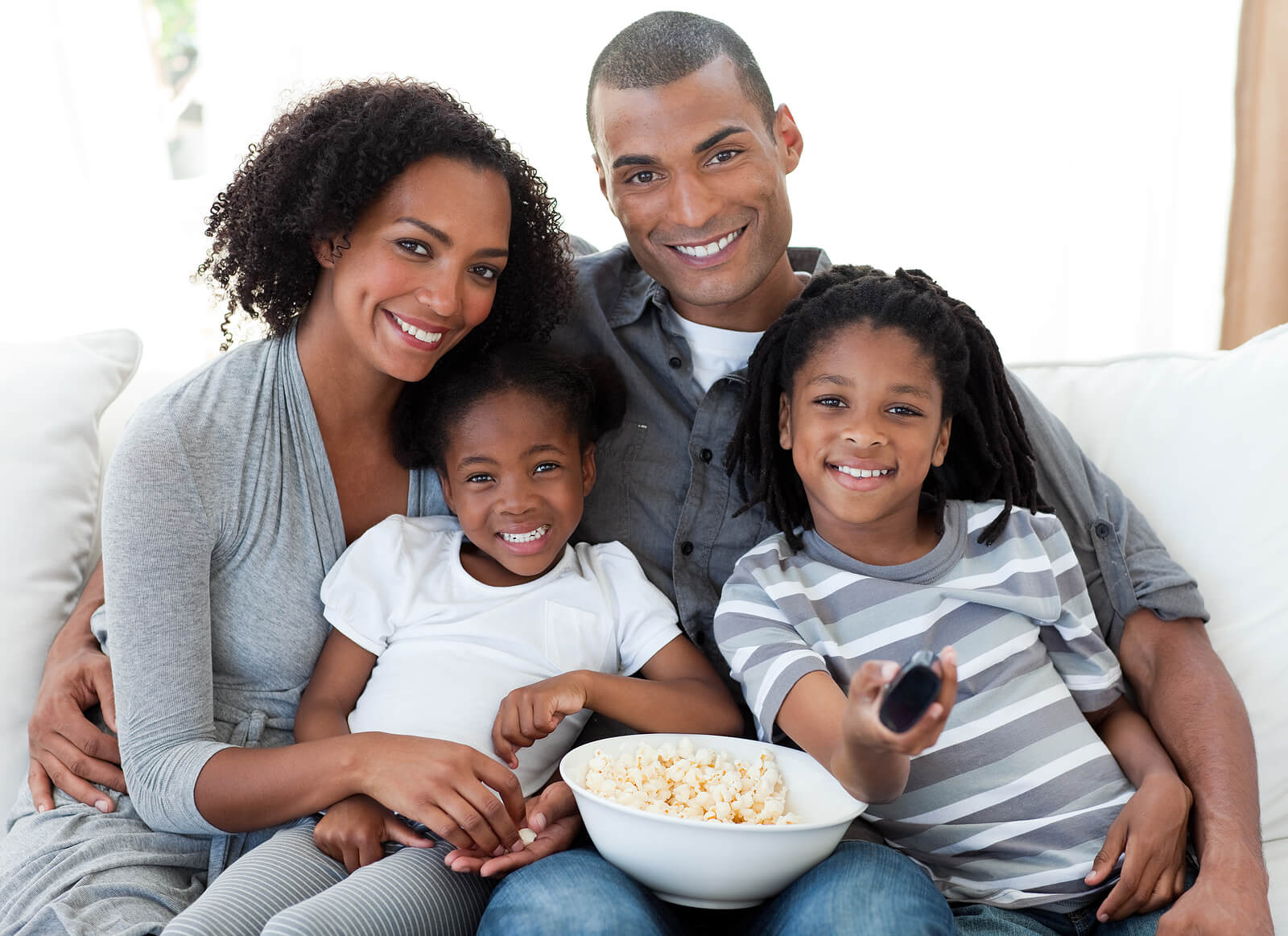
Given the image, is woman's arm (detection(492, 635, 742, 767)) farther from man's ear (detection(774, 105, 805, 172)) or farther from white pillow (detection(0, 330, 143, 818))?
man's ear (detection(774, 105, 805, 172))

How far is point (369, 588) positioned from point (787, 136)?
39.0 inches

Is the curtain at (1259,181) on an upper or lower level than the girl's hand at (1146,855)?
upper

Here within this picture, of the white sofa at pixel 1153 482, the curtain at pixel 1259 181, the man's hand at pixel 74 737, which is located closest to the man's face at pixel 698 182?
the white sofa at pixel 1153 482

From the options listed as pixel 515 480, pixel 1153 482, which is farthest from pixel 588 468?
pixel 1153 482

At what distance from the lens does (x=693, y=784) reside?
1.22 m

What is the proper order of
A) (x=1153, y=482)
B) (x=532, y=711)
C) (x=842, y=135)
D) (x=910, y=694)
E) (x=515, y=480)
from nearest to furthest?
1. (x=910, y=694)
2. (x=532, y=711)
3. (x=515, y=480)
4. (x=1153, y=482)
5. (x=842, y=135)

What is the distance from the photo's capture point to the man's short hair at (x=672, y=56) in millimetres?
1671

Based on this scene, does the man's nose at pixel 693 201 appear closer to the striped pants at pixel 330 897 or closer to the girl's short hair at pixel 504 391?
the girl's short hair at pixel 504 391

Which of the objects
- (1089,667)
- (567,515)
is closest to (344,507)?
(567,515)

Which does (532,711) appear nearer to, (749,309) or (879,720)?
(879,720)

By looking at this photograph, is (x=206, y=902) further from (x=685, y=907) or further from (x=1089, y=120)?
(x=1089, y=120)

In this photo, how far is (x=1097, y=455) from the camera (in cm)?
174

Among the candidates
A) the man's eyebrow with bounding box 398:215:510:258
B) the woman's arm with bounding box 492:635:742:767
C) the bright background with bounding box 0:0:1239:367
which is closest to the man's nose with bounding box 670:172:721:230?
the man's eyebrow with bounding box 398:215:510:258

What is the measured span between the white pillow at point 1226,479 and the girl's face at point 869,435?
16.0 inches
